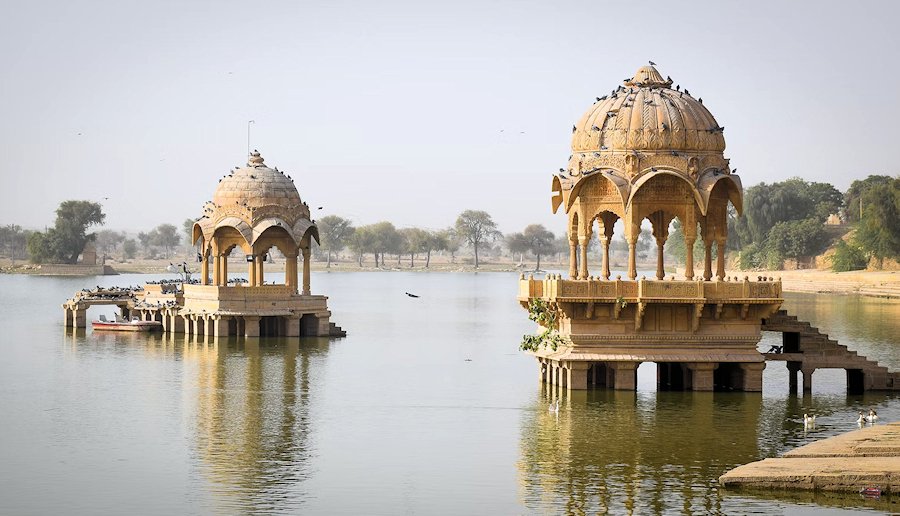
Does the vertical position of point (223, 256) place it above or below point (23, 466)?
above

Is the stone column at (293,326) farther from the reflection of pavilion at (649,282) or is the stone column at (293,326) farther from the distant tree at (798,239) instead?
the distant tree at (798,239)

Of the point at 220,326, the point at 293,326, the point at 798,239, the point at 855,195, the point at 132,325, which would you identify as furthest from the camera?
the point at 855,195

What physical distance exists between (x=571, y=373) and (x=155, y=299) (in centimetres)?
3288

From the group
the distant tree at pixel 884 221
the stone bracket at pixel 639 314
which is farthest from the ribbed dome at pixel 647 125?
the distant tree at pixel 884 221

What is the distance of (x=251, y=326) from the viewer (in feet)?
220

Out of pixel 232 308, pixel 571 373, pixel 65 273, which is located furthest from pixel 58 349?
pixel 65 273

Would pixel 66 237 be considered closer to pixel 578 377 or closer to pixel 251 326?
pixel 251 326

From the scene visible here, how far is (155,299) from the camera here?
72.6 meters

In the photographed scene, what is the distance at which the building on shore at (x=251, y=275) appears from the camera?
67062mm

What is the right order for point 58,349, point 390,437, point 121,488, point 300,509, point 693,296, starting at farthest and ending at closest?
point 58,349, point 693,296, point 390,437, point 121,488, point 300,509

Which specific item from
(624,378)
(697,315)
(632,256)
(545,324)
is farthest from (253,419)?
(697,315)

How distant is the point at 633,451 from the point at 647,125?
34.5ft

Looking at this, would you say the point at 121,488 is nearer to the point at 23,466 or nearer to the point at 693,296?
the point at 23,466

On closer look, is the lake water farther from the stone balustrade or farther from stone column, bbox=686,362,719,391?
the stone balustrade
